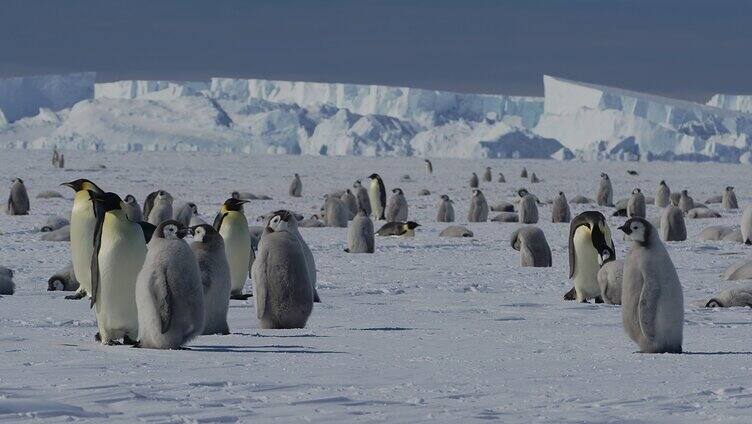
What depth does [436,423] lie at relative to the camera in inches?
155

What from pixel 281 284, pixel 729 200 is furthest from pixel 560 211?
pixel 281 284

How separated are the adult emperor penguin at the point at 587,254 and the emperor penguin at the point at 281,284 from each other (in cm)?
285

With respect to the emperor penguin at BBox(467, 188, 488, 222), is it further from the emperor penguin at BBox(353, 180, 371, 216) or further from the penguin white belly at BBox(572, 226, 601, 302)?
the penguin white belly at BBox(572, 226, 601, 302)

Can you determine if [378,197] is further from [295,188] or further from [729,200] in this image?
[729,200]

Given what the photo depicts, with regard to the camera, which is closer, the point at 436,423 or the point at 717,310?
the point at 436,423

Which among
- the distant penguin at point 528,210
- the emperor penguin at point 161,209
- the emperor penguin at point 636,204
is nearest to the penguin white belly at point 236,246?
the emperor penguin at point 161,209

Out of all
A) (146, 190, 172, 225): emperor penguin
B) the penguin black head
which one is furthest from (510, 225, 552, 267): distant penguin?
the penguin black head

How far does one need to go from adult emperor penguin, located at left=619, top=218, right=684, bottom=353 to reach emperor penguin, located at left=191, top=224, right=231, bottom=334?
82.2 inches

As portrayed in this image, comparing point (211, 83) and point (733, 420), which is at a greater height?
point (211, 83)

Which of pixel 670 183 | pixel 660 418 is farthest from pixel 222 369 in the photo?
pixel 670 183

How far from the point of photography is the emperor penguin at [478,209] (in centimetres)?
1956

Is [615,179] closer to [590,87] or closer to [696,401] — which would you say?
[696,401]

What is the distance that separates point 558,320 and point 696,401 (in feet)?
10.7

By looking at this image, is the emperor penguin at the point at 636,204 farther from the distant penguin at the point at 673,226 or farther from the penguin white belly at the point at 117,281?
the penguin white belly at the point at 117,281
